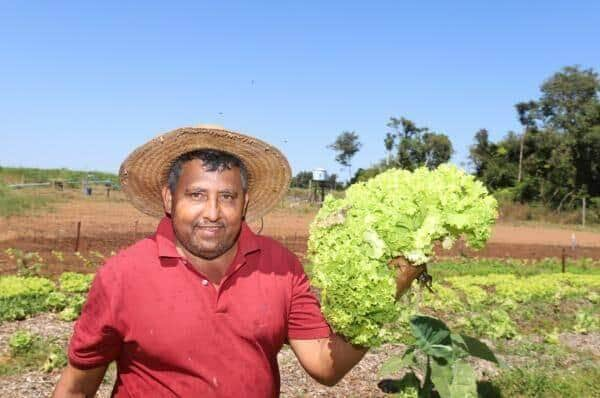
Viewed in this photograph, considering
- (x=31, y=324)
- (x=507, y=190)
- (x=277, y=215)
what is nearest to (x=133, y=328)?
(x=31, y=324)

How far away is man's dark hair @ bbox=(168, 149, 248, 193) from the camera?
256 cm

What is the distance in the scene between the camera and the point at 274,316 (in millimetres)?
2461

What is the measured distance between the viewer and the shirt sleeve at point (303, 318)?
2.57 meters

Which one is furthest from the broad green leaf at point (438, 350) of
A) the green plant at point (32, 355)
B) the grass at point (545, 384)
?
the green plant at point (32, 355)

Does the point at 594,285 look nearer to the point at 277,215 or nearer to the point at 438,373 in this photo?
the point at 438,373

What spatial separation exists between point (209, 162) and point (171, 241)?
0.37 metres

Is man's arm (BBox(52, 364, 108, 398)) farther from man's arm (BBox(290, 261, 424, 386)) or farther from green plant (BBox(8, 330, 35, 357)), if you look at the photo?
green plant (BBox(8, 330, 35, 357))

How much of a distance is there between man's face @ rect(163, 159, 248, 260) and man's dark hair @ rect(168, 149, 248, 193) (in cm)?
3

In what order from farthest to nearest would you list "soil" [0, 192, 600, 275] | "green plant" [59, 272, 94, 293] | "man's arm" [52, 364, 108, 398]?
"soil" [0, 192, 600, 275] → "green plant" [59, 272, 94, 293] → "man's arm" [52, 364, 108, 398]

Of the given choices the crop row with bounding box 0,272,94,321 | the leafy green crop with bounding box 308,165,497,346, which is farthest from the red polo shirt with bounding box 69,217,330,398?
the crop row with bounding box 0,272,94,321

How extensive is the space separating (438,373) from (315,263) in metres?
0.98

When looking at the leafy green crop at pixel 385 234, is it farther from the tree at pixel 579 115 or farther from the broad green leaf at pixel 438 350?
the tree at pixel 579 115

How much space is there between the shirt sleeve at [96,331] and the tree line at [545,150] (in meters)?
37.3

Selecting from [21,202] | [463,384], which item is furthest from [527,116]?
[463,384]
